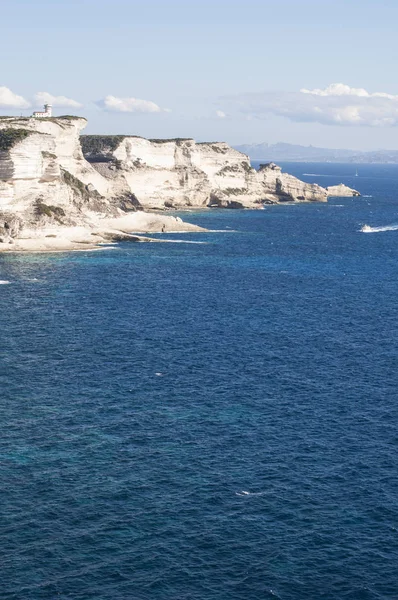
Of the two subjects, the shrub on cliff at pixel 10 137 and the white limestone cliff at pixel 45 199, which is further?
the shrub on cliff at pixel 10 137

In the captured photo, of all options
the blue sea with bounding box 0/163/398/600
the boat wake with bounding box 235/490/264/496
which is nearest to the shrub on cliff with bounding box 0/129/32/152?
the blue sea with bounding box 0/163/398/600

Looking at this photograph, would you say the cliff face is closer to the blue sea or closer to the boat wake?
the blue sea

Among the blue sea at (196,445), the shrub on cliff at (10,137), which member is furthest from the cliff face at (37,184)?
the blue sea at (196,445)

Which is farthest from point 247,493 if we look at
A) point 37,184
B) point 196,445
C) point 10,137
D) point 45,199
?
point 10,137

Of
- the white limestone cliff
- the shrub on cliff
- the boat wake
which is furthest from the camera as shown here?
the shrub on cliff

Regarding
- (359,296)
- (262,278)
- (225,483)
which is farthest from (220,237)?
(225,483)

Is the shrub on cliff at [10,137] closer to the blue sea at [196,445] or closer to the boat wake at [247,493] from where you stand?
the blue sea at [196,445]

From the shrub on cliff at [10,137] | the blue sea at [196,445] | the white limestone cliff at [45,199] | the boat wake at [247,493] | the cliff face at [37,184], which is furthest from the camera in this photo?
the shrub on cliff at [10,137]

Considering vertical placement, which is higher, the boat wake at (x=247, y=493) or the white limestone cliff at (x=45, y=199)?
the white limestone cliff at (x=45, y=199)

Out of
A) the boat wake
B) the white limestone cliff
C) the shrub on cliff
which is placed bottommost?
the boat wake

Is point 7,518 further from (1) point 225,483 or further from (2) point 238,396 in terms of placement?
(2) point 238,396
